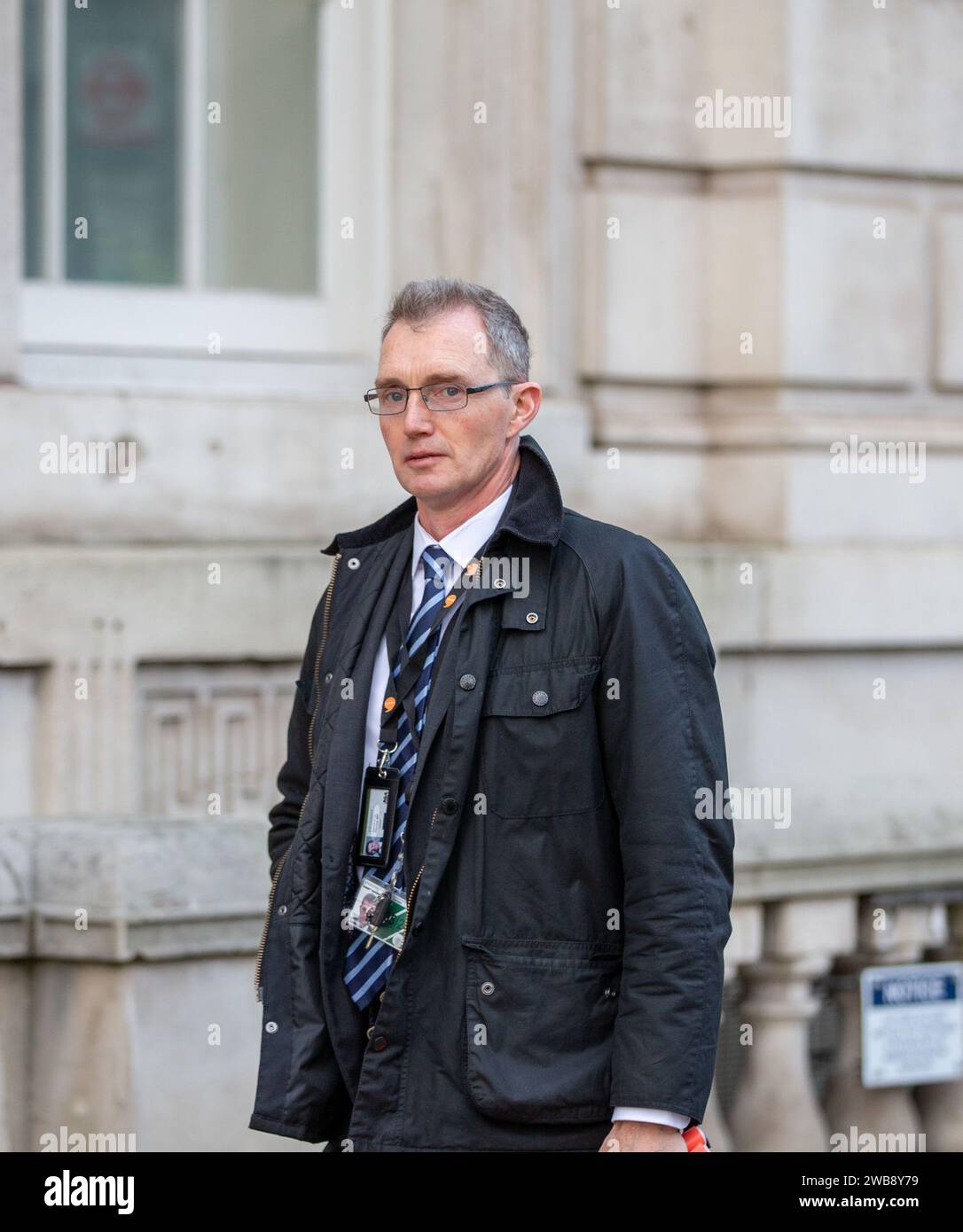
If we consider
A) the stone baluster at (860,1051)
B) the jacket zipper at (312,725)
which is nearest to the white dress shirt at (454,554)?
the jacket zipper at (312,725)

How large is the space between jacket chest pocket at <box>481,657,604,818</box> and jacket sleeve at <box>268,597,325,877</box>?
54cm

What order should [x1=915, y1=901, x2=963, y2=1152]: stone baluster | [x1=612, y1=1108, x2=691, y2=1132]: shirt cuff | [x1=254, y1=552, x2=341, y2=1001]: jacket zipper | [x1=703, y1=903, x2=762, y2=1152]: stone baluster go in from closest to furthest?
A: [x1=612, y1=1108, x2=691, y2=1132]: shirt cuff → [x1=254, y1=552, x2=341, y2=1001]: jacket zipper → [x1=703, y1=903, x2=762, y2=1152]: stone baluster → [x1=915, y1=901, x2=963, y2=1152]: stone baluster

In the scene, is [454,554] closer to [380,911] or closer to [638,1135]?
[380,911]

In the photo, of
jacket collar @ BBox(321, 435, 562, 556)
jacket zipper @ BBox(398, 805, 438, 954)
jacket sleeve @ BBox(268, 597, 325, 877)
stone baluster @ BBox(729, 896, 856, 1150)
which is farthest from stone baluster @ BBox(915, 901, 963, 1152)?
jacket zipper @ BBox(398, 805, 438, 954)

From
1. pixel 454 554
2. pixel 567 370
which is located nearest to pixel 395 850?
pixel 454 554

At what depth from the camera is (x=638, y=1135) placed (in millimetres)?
3215

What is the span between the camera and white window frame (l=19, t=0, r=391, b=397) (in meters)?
6.12

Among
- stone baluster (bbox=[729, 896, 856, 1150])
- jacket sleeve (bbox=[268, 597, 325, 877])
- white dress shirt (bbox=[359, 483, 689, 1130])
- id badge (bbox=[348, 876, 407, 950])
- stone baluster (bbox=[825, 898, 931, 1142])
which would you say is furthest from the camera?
stone baluster (bbox=[825, 898, 931, 1142])

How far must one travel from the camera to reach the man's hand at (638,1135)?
10.5 ft

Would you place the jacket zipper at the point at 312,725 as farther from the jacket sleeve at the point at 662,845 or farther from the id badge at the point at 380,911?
the jacket sleeve at the point at 662,845

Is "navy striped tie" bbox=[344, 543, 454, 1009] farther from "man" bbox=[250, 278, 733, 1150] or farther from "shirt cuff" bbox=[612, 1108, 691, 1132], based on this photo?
"shirt cuff" bbox=[612, 1108, 691, 1132]
